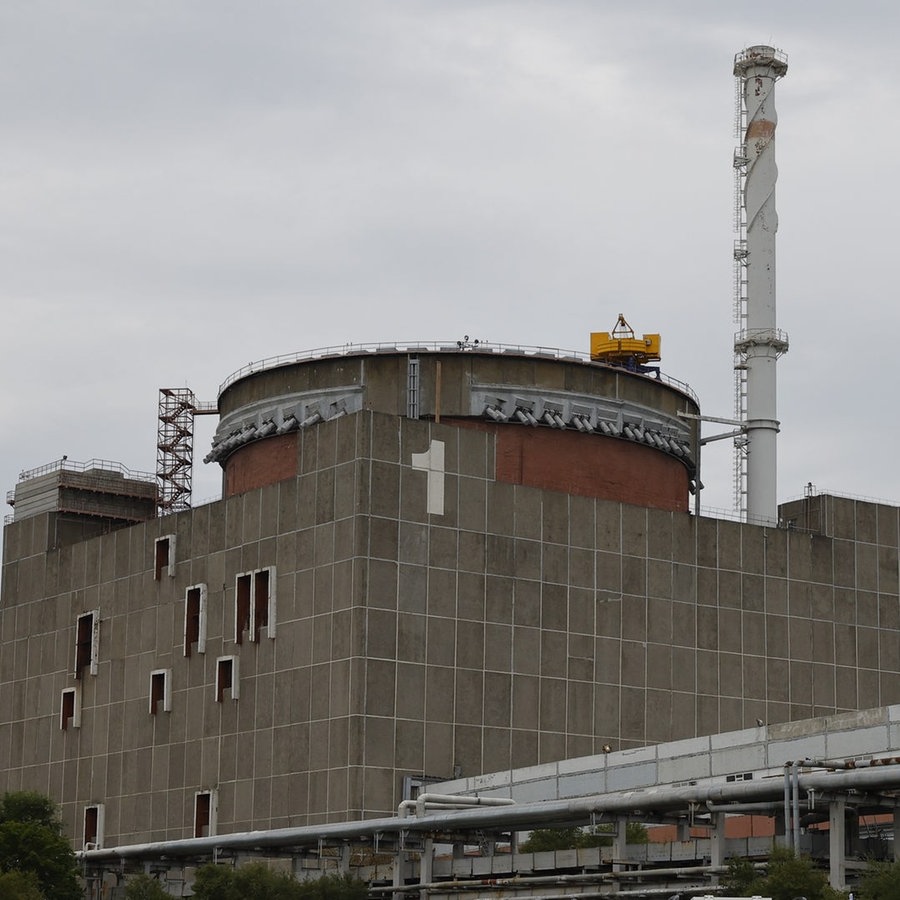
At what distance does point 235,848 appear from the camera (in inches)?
2731

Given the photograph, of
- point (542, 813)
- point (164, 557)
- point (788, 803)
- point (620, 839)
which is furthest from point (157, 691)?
point (788, 803)

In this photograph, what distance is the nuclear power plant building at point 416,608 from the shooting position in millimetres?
81812

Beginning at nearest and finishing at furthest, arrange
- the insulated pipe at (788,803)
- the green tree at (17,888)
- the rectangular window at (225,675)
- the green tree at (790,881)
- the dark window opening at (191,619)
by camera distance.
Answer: the green tree at (790,881)
the insulated pipe at (788,803)
the green tree at (17,888)
the rectangular window at (225,675)
the dark window opening at (191,619)

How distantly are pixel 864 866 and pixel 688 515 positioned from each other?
39.6 m

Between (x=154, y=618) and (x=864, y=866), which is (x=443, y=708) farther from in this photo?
(x=864, y=866)

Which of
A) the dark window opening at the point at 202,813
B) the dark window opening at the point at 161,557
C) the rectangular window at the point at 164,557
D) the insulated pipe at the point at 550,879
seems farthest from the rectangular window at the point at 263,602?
the insulated pipe at the point at 550,879

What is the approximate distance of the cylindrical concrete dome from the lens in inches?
3474

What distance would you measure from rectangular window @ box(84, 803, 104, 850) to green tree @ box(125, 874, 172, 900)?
73.8 feet

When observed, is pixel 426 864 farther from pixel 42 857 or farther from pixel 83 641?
pixel 83 641

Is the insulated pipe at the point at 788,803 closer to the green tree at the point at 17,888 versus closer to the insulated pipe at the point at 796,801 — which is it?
the insulated pipe at the point at 796,801

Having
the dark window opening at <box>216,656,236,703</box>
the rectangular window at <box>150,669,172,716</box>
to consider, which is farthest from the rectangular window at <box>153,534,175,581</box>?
the dark window opening at <box>216,656,236,703</box>

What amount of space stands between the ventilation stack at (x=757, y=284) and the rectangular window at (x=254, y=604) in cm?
2403

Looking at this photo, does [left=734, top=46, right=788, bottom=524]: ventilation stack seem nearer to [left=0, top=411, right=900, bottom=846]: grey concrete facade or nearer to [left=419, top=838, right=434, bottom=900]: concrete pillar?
[left=0, top=411, right=900, bottom=846]: grey concrete facade

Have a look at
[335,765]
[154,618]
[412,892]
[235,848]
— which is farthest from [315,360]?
[412,892]
